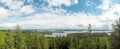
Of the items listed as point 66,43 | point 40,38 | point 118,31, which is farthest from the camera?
point 66,43

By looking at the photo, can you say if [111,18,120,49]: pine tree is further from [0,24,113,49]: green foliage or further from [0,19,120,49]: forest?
[0,24,113,49]: green foliage

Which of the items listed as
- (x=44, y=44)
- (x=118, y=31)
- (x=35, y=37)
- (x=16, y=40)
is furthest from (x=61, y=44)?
(x=118, y=31)

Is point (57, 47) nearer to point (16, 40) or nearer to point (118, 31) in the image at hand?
point (16, 40)

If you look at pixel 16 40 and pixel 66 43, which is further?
pixel 66 43

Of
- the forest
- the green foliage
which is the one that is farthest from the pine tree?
the green foliage

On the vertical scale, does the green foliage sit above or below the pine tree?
below

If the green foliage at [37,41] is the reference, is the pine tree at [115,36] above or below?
above

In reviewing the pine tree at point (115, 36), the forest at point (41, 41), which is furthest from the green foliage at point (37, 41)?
the pine tree at point (115, 36)

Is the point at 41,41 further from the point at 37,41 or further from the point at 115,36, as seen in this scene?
the point at 115,36

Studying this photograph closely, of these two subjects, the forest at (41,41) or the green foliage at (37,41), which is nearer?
the forest at (41,41)

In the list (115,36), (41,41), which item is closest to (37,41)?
(41,41)

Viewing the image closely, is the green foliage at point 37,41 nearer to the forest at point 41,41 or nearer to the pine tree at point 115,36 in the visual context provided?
the forest at point 41,41
